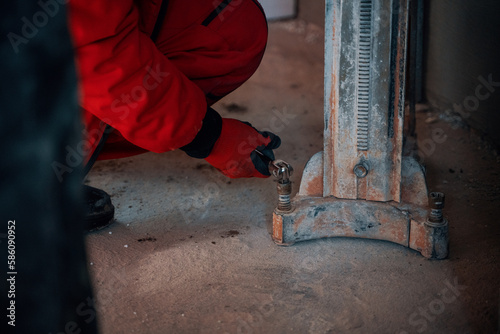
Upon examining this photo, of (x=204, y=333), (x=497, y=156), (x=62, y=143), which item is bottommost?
(x=204, y=333)

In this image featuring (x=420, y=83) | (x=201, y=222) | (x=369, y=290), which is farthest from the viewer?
(x=420, y=83)

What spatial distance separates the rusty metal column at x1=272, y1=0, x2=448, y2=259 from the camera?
1.67 meters

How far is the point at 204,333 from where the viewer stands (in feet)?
4.99

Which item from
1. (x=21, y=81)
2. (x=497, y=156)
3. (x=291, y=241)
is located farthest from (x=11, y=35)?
(x=497, y=156)

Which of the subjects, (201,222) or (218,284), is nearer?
(218,284)

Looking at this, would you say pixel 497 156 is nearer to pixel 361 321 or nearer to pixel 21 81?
pixel 361 321

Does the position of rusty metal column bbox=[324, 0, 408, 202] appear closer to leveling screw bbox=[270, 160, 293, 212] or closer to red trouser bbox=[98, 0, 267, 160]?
leveling screw bbox=[270, 160, 293, 212]

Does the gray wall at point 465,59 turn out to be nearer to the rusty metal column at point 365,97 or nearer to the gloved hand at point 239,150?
the rusty metal column at point 365,97

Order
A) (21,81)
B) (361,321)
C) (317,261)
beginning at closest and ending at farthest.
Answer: (21,81), (361,321), (317,261)

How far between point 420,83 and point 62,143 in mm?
2728
